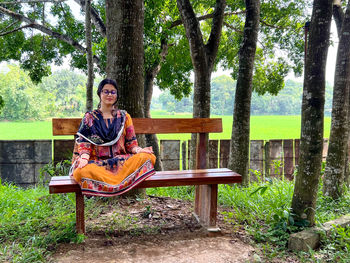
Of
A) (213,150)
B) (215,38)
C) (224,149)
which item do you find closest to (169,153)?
(213,150)

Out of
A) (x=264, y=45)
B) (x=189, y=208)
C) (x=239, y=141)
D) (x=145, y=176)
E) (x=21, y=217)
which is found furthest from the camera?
(x=264, y=45)

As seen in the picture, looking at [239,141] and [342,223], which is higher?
[239,141]

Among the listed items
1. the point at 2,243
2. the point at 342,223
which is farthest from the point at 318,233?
the point at 2,243

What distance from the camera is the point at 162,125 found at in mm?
3398

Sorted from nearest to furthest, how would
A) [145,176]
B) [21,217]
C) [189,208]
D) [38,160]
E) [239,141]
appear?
[145,176], [21,217], [189,208], [239,141], [38,160]

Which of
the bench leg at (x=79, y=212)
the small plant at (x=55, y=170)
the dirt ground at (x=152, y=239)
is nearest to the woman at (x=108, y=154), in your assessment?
the bench leg at (x=79, y=212)

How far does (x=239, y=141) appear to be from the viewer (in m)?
5.34

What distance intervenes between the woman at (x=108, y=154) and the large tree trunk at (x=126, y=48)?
26.9 inches

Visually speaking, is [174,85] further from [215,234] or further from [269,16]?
[215,234]

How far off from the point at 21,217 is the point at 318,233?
126 inches

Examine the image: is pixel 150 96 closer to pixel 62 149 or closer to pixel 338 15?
pixel 62 149

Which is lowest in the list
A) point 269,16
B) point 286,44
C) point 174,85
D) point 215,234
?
point 215,234

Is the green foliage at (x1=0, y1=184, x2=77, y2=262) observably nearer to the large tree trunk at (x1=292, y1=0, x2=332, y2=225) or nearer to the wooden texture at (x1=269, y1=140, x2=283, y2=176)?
the large tree trunk at (x1=292, y1=0, x2=332, y2=225)

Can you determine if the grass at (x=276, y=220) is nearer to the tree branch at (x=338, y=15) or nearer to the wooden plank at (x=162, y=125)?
the wooden plank at (x=162, y=125)
